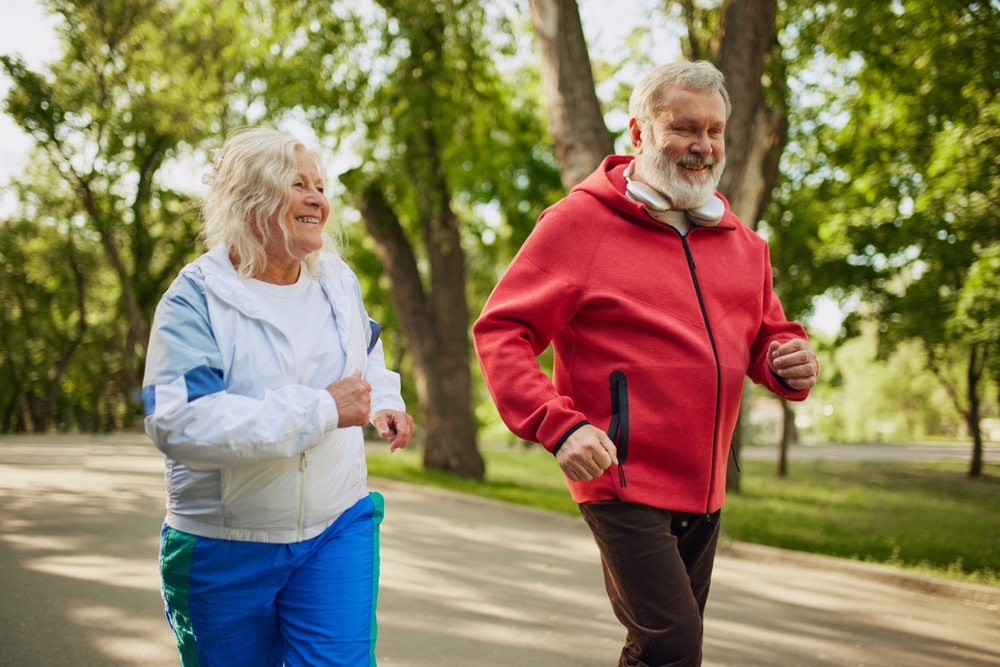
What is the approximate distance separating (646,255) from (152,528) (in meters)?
6.74

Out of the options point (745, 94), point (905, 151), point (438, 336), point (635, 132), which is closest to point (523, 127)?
point (438, 336)

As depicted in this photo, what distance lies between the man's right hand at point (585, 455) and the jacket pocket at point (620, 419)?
175 millimetres

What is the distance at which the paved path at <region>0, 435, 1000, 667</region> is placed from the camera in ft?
15.3

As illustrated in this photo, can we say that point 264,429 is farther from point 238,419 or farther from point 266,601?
point 266,601

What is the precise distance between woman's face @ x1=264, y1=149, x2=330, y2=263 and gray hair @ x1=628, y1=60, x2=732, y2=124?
116 cm

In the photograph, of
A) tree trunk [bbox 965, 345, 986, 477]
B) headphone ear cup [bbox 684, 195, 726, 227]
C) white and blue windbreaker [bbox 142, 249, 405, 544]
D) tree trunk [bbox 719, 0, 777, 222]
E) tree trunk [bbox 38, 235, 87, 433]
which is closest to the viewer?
white and blue windbreaker [bbox 142, 249, 405, 544]

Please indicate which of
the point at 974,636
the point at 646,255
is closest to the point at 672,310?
the point at 646,255

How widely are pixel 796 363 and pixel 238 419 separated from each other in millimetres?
1760

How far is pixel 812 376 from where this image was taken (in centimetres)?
279

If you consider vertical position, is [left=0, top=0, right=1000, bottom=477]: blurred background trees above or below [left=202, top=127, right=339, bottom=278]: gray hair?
above

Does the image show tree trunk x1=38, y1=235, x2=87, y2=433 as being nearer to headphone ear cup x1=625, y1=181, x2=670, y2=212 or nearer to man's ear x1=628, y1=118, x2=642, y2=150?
man's ear x1=628, y1=118, x2=642, y2=150

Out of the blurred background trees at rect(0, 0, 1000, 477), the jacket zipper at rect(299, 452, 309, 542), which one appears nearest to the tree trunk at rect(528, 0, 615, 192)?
the blurred background trees at rect(0, 0, 1000, 477)

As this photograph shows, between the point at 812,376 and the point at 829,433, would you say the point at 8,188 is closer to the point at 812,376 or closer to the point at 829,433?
the point at 812,376

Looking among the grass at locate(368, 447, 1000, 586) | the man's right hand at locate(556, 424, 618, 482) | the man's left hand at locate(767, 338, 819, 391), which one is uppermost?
the man's left hand at locate(767, 338, 819, 391)
